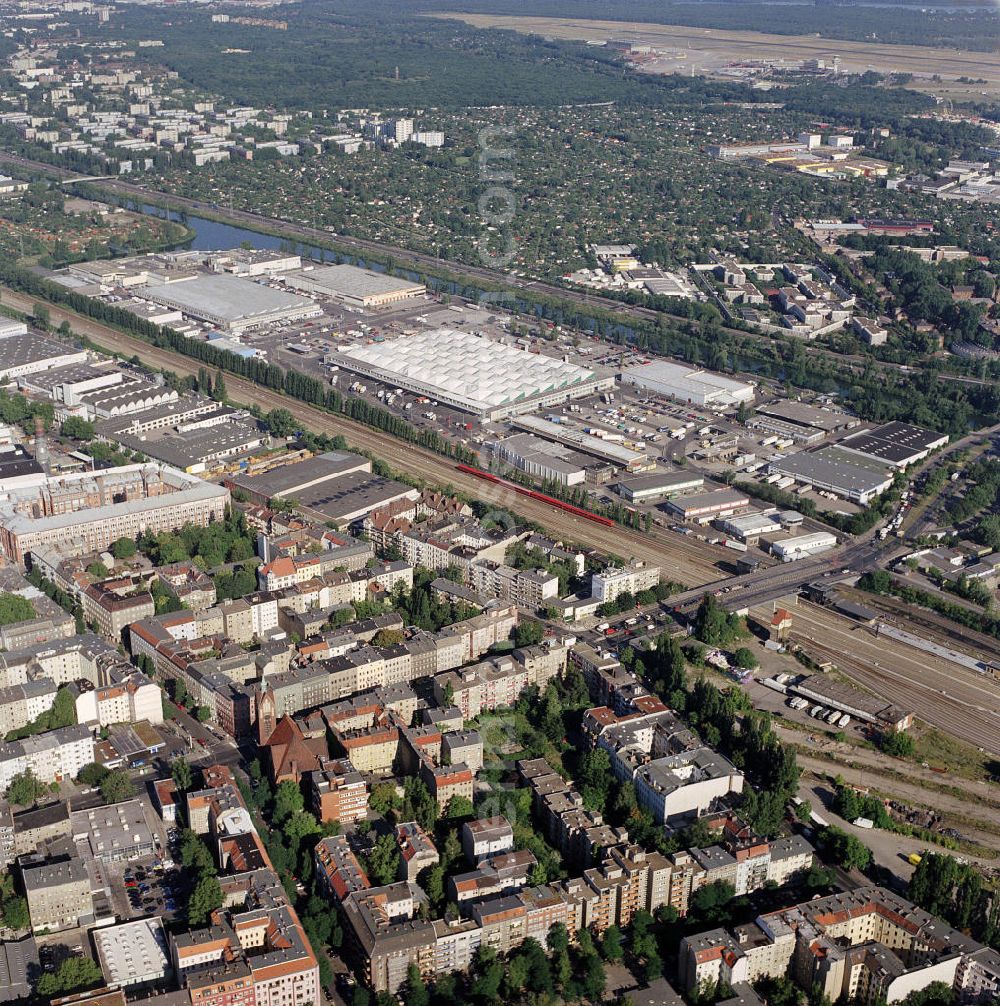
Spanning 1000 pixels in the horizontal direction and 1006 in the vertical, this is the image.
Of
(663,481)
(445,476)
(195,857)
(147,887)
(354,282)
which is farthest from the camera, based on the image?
(354,282)

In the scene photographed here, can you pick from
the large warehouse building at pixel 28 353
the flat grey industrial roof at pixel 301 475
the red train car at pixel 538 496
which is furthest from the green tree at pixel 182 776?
the large warehouse building at pixel 28 353

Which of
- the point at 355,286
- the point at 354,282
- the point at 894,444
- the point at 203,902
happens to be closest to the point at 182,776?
the point at 203,902

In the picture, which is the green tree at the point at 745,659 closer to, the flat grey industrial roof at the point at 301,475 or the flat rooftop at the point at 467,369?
the flat grey industrial roof at the point at 301,475

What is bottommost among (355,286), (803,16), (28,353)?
(28,353)

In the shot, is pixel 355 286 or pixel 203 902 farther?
pixel 355 286

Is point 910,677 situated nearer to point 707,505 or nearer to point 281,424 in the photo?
point 707,505

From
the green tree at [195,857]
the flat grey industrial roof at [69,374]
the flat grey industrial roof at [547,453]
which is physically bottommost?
the green tree at [195,857]

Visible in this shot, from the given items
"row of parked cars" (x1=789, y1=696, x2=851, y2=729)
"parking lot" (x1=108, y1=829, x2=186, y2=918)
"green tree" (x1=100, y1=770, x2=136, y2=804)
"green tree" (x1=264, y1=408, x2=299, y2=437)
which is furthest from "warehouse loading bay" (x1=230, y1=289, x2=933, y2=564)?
"parking lot" (x1=108, y1=829, x2=186, y2=918)
